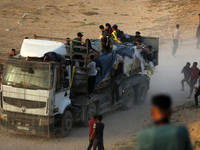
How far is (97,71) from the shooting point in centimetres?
1349

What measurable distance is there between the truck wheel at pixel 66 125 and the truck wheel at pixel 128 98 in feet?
12.1

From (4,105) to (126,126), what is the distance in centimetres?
431

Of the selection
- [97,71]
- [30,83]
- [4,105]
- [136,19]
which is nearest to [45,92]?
[30,83]

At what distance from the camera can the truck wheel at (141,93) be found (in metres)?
17.1

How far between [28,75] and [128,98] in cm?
572

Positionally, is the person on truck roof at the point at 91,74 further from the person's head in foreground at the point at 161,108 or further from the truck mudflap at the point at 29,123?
the person's head in foreground at the point at 161,108

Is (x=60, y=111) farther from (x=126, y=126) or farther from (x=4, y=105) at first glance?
(x=126, y=126)

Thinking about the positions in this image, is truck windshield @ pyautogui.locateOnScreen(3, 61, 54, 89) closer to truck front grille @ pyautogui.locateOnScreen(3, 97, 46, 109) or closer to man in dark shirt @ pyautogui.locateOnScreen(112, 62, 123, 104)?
truck front grille @ pyautogui.locateOnScreen(3, 97, 46, 109)

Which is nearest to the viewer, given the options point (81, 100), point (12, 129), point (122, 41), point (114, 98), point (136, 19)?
point (12, 129)

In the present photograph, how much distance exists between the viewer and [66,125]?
12.6 m

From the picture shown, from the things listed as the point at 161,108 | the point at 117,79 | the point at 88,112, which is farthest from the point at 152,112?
the point at 117,79

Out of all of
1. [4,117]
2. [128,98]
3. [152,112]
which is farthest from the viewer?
[128,98]

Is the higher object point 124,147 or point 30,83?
point 30,83

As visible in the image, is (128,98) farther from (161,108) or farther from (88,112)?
(161,108)
